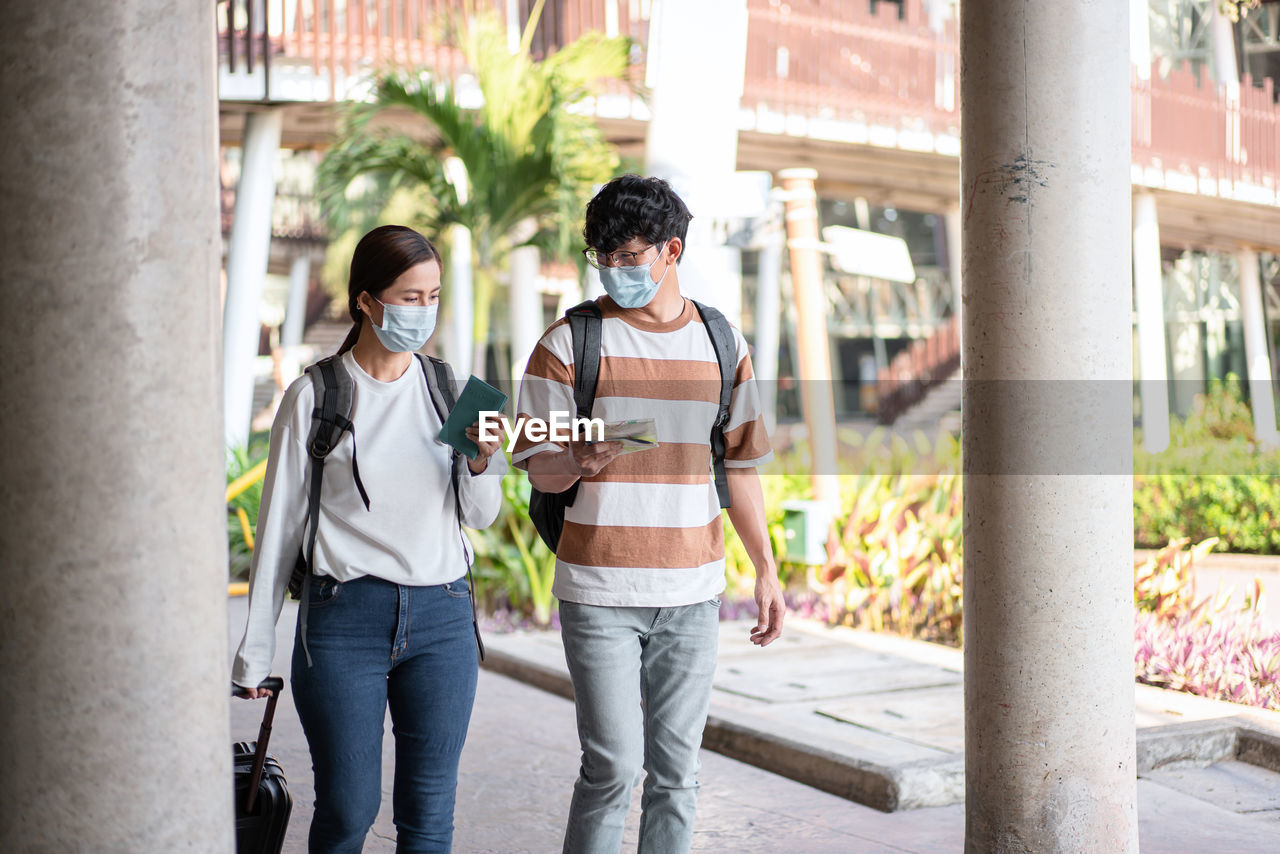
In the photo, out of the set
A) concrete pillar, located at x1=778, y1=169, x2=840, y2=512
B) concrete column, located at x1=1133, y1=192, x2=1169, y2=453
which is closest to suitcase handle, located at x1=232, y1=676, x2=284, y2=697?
concrete pillar, located at x1=778, y1=169, x2=840, y2=512

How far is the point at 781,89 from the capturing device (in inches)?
569

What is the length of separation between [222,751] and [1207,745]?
4.46 m

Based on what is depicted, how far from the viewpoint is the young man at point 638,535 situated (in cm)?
313

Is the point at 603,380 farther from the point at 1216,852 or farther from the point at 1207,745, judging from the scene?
the point at 1207,745

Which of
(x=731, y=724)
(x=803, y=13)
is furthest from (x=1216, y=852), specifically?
(x=803, y=13)

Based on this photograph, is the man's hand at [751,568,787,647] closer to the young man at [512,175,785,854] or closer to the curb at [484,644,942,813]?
the young man at [512,175,785,854]

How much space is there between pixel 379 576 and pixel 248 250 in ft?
30.5

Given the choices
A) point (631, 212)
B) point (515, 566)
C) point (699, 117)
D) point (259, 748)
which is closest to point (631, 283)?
point (631, 212)

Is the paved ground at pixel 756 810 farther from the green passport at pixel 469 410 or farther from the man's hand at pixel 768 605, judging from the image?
the green passport at pixel 469 410

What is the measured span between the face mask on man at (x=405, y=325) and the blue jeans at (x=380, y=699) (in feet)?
1.77

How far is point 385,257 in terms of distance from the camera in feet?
10.5

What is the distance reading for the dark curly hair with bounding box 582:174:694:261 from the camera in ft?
10.4

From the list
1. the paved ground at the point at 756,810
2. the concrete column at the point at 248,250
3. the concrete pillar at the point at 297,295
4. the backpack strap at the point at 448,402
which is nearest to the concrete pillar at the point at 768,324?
the concrete column at the point at 248,250

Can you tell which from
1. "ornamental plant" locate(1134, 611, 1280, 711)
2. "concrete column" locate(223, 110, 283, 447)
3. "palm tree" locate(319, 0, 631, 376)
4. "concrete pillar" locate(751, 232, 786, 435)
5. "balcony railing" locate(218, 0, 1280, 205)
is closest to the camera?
"ornamental plant" locate(1134, 611, 1280, 711)
